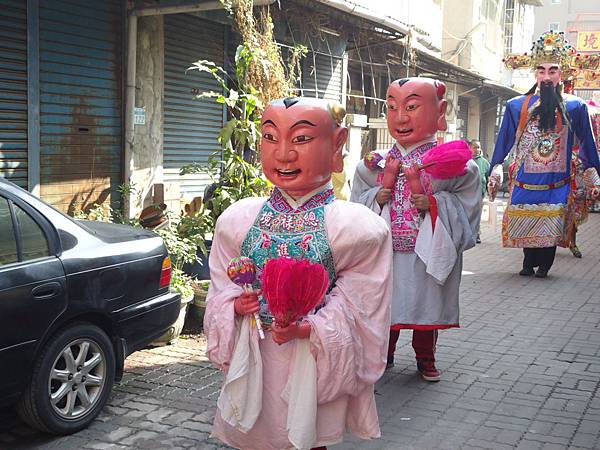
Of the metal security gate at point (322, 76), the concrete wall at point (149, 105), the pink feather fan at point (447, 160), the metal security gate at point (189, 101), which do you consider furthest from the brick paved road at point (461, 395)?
the metal security gate at point (322, 76)

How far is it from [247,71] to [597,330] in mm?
3945

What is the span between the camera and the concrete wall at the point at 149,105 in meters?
8.77

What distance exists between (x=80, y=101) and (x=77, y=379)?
4.55 m

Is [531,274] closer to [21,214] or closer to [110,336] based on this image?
[110,336]

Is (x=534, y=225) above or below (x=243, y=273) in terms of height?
below

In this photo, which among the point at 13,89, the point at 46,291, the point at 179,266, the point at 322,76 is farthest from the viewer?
the point at 322,76

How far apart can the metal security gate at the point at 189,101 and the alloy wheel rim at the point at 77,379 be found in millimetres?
5300

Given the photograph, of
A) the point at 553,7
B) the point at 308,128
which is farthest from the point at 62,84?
the point at 553,7

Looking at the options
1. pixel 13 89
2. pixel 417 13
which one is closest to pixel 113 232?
pixel 13 89

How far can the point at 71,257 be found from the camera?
13.9 feet

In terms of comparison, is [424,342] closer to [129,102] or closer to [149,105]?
[129,102]

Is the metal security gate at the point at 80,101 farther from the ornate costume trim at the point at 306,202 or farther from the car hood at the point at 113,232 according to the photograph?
the ornate costume trim at the point at 306,202

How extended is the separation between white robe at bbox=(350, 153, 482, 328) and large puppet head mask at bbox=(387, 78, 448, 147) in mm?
347

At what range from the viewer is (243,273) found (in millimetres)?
2975
